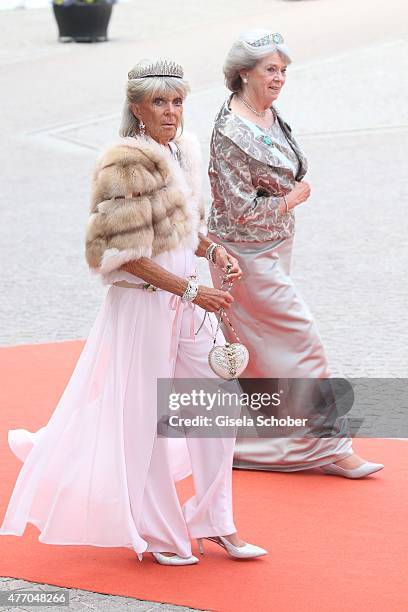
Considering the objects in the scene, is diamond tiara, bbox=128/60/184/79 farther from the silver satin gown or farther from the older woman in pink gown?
the silver satin gown

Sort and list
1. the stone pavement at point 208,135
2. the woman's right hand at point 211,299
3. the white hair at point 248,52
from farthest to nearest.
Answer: the stone pavement at point 208,135 → the white hair at point 248,52 → the woman's right hand at point 211,299

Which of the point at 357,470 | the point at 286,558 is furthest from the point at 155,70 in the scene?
the point at 357,470

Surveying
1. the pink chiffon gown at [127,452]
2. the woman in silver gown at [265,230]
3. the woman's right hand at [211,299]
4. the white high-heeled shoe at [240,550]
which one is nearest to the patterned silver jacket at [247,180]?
the woman in silver gown at [265,230]

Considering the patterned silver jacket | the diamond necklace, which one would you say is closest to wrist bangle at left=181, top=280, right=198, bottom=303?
the patterned silver jacket

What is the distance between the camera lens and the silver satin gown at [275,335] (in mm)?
6461

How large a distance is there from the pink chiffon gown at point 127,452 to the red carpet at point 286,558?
14 centimetres

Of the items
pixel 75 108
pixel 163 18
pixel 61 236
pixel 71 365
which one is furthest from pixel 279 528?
pixel 163 18

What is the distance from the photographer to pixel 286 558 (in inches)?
213

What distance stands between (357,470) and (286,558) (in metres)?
1.09

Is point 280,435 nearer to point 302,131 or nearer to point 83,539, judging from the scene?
point 83,539

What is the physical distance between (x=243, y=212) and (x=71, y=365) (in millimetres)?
2567

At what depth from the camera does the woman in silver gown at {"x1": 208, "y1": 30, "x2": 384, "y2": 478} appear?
6324 mm

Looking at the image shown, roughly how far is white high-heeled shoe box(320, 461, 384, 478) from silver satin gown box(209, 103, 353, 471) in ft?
0.16

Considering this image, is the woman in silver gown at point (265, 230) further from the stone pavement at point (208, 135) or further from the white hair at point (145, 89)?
the stone pavement at point (208, 135)
